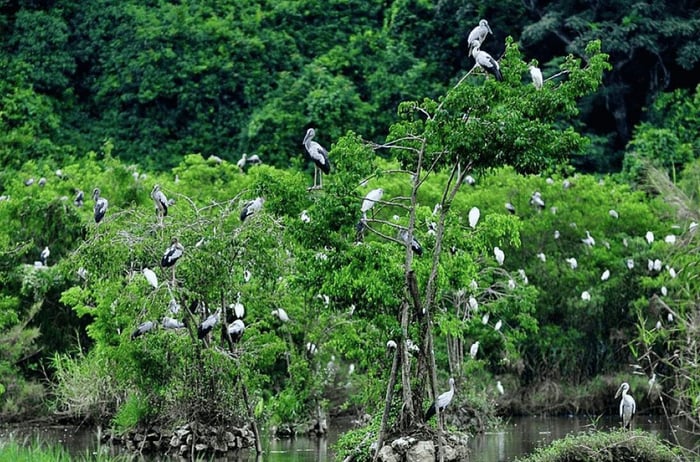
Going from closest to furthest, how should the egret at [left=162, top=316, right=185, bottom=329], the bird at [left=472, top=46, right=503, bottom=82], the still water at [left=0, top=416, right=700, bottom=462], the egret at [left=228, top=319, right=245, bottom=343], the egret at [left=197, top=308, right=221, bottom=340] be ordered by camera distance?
the bird at [left=472, top=46, right=503, bottom=82] → the egret at [left=197, top=308, right=221, bottom=340] → the egret at [left=162, top=316, right=185, bottom=329] → the egret at [left=228, top=319, right=245, bottom=343] → the still water at [left=0, top=416, right=700, bottom=462]

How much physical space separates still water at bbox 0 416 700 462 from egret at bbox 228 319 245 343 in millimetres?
1804

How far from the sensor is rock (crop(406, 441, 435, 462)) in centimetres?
1541

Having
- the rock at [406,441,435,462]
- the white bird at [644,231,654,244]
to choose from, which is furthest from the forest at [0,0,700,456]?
the rock at [406,441,435,462]

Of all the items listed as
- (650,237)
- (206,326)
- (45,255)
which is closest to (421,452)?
(206,326)

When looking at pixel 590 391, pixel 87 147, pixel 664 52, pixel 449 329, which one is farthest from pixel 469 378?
pixel 87 147

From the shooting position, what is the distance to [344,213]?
49.1 ft

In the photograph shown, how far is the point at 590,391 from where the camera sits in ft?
87.2

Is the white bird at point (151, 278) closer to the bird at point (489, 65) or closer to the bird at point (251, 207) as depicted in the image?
the bird at point (251, 207)

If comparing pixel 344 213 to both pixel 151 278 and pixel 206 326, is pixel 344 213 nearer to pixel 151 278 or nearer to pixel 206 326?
pixel 206 326

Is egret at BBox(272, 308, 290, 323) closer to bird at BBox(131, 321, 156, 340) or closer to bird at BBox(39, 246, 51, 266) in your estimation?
→ bird at BBox(131, 321, 156, 340)

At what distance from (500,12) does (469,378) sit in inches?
636

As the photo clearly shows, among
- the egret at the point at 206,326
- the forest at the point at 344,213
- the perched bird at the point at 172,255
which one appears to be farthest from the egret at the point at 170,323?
the perched bird at the point at 172,255

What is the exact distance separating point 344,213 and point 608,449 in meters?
4.32

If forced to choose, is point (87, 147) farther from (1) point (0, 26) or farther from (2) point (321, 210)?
(2) point (321, 210)
